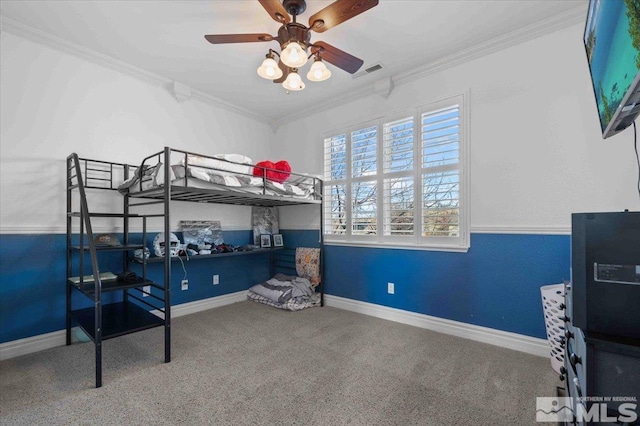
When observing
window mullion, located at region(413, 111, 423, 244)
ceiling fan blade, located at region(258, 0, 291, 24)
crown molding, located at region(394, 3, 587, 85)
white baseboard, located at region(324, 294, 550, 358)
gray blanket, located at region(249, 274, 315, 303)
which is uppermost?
crown molding, located at region(394, 3, 587, 85)

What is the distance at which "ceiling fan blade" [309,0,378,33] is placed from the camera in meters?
1.59

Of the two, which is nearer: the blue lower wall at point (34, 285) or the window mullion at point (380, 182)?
the blue lower wall at point (34, 285)

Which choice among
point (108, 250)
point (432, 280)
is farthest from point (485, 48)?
point (108, 250)

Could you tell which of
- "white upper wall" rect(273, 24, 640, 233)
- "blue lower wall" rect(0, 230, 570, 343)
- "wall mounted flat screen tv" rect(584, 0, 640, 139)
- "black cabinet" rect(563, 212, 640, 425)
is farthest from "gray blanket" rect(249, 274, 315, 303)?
"wall mounted flat screen tv" rect(584, 0, 640, 139)

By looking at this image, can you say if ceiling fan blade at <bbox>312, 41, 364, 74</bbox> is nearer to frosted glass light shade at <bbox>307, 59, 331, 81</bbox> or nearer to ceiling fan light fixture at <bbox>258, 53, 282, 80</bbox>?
frosted glass light shade at <bbox>307, 59, 331, 81</bbox>

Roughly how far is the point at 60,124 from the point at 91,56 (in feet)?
→ 2.22

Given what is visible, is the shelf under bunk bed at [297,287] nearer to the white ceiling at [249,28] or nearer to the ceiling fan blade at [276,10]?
the white ceiling at [249,28]

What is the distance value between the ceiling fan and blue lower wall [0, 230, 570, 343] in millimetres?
1875

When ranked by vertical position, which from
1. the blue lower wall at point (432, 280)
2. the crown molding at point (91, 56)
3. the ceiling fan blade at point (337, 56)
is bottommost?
the blue lower wall at point (432, 280)

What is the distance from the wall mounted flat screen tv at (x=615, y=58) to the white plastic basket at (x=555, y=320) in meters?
1.09

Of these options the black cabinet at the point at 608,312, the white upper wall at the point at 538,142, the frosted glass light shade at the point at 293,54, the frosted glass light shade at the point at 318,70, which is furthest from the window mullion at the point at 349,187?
the black cabinet at the point at 608,312

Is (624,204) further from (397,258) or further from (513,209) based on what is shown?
(397,258)

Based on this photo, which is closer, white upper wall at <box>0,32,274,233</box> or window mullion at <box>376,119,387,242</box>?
white upper wall at <box>0,32,274,233</box>

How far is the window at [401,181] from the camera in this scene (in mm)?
2668
